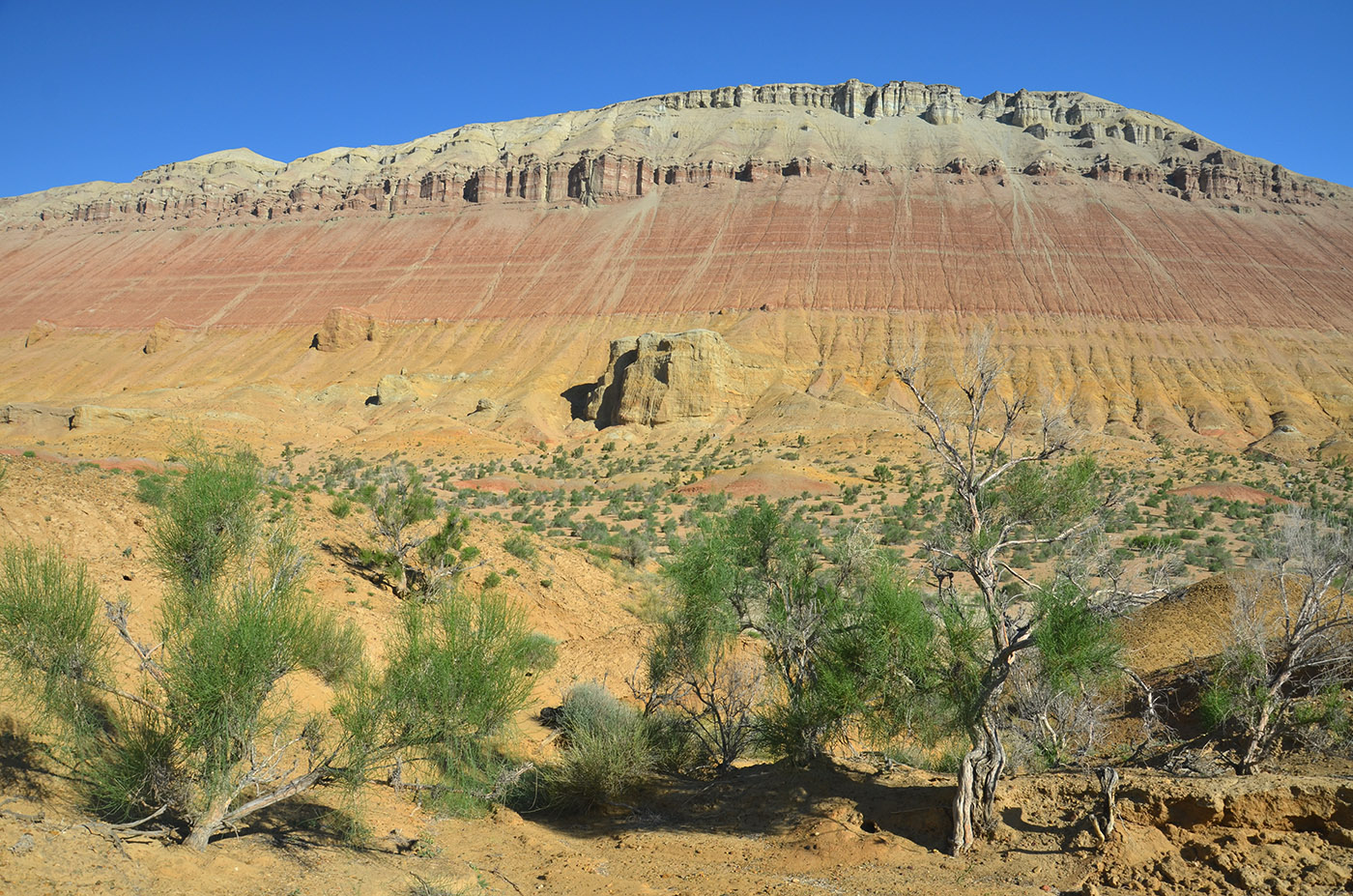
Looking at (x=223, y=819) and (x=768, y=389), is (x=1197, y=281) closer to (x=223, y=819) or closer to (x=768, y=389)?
(x=768, y=389)

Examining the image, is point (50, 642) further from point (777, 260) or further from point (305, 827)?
point (777, 260)

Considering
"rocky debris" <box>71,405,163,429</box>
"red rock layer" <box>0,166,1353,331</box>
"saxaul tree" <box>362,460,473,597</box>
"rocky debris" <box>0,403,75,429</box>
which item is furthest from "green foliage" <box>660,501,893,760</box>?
"red rock layer" <box>0,166,1353,331</box>

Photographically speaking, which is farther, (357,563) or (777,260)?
(777,260)

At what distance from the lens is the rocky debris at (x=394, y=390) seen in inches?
2281

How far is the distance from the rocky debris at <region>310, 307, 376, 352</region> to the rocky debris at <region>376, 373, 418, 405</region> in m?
12.0

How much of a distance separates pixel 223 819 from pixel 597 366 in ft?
187

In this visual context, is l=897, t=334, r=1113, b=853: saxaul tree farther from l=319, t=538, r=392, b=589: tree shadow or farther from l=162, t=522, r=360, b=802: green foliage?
l=319, t=538, r=392, b=589: tree shadow

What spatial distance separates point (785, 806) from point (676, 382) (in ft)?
147

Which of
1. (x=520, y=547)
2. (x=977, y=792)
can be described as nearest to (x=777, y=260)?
(x=520, y=547)

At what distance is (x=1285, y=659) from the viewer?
8.32 m

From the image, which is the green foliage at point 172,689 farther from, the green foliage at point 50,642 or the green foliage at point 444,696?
the green foliage at point 444,696

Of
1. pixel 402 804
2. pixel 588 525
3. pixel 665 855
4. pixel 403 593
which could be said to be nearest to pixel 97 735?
pixel 402 804

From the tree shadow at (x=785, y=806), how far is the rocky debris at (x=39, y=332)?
88867mm

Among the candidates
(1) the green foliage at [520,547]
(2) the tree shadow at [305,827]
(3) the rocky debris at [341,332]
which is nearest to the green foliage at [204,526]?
(2) the tree shadow at [305,827]
